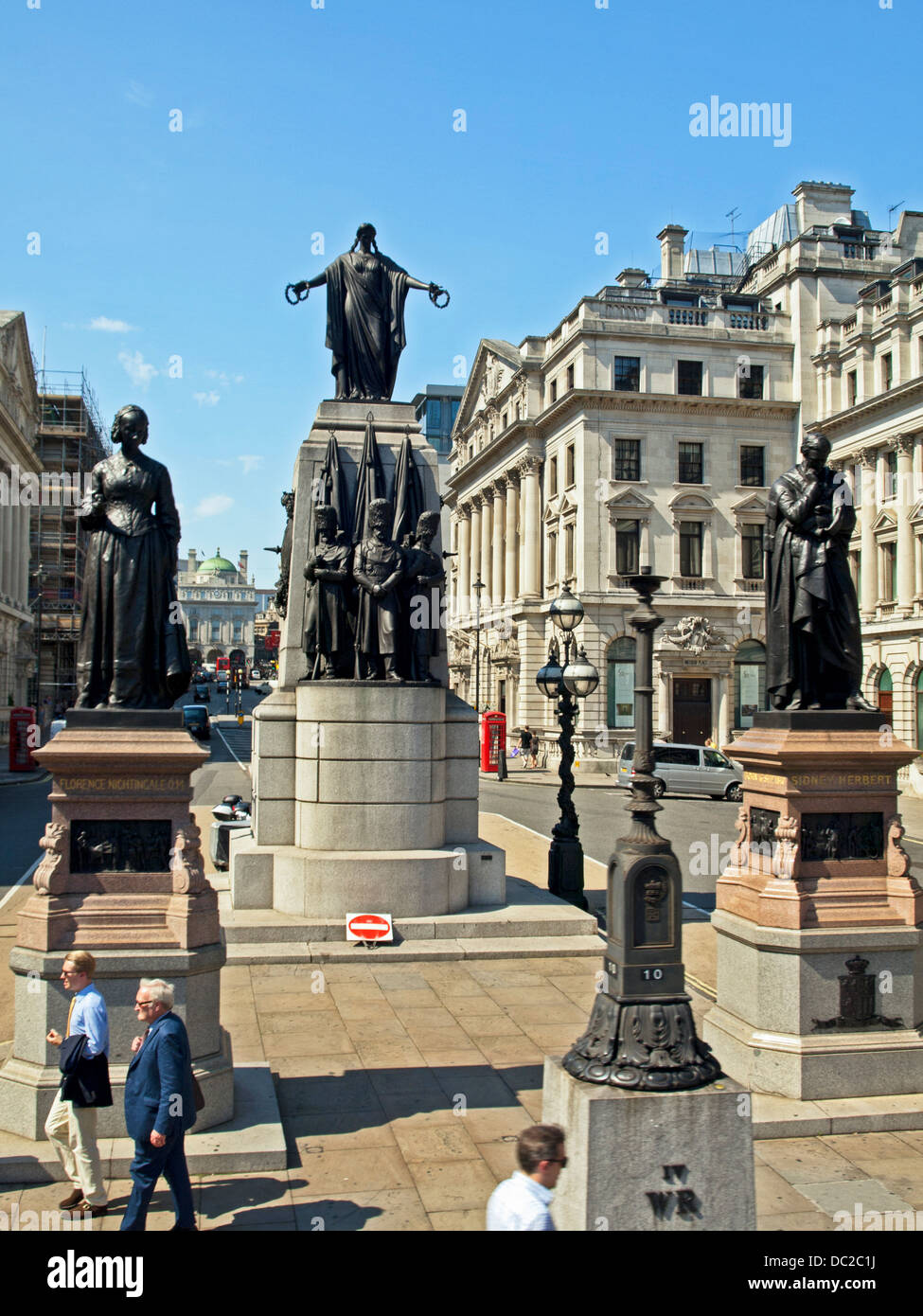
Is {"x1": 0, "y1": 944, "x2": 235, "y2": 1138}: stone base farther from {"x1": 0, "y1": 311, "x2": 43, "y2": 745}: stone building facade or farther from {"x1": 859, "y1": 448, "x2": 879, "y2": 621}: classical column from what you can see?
{"x1": 0, "y1": 311, "x2": 43, "y2": 745}: stone building facade

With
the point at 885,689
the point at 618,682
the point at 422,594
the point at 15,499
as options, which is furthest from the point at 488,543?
the point at 422,594

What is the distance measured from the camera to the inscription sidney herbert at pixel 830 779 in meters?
7.93

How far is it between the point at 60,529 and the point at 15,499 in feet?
42.4

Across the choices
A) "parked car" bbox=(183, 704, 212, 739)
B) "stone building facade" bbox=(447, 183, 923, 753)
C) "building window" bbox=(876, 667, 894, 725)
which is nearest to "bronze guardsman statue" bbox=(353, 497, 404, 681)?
"building window" bbox=(876, 667, 894, 725)

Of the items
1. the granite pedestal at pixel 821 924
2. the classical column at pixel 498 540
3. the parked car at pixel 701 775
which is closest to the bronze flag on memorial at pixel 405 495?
the granite pedestal at pixel 821 924

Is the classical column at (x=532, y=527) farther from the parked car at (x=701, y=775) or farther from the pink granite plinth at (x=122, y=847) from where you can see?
the pink granite plinth at (x=122, y=847)

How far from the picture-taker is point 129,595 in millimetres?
7234

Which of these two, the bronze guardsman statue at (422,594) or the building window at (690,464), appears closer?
the bronze guardsman statue at (422,594)

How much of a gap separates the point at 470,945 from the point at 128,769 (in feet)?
19.8

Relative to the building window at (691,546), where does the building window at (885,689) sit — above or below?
below

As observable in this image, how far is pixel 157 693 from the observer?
24.1 feet

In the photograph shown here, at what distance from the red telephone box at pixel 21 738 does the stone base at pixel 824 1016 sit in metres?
36.7
